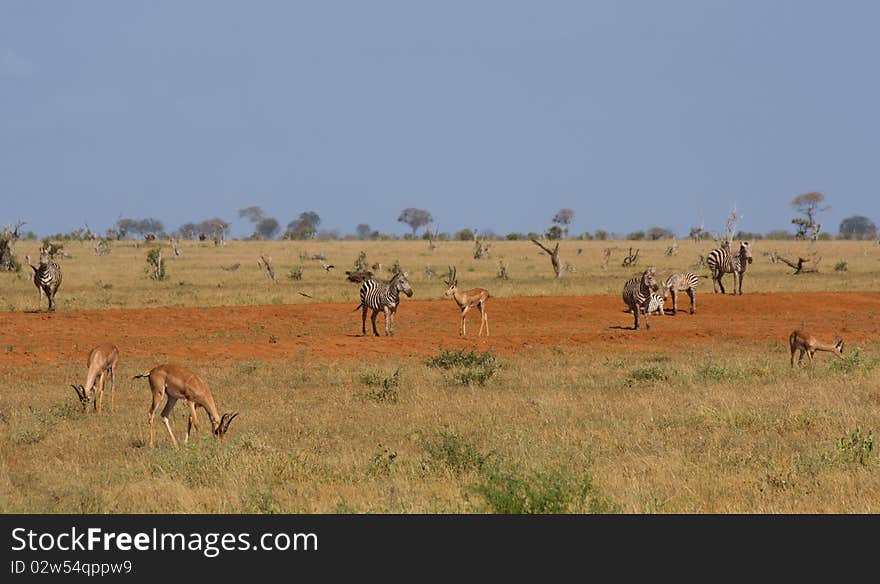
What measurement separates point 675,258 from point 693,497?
191 ft

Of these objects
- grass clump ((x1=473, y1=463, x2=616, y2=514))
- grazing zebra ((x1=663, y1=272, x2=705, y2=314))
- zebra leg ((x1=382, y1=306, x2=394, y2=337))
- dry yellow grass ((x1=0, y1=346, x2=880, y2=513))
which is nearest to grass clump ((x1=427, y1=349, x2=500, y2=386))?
dry yellow grass ((x1=0, y1=346, x2=880, y2=513))

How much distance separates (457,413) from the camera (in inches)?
550

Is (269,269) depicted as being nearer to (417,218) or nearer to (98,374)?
(98,374)

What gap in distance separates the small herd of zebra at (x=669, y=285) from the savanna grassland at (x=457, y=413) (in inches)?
28.9

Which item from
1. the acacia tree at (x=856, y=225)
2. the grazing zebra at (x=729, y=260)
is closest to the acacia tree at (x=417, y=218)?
the acacia tree at (x=856, y=225)

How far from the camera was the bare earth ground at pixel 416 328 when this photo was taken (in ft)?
72.6

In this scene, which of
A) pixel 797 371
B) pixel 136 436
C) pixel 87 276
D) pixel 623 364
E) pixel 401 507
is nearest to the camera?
pixel 401 507

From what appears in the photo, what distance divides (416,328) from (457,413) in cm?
1311

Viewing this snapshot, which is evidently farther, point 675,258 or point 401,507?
point 675,258

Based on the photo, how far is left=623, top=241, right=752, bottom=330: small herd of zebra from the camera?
2584 cm

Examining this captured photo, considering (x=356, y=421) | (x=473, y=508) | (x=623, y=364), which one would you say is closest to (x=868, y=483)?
(x=473, y=508)
